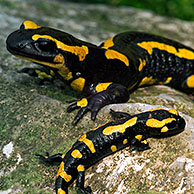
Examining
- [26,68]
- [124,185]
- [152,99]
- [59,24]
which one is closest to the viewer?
[124,185]

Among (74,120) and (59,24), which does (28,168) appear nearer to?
(74,120)

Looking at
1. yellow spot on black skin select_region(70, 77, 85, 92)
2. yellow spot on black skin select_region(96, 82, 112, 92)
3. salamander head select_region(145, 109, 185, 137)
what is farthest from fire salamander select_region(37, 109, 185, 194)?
yellow spot on black skin select_region(70, 77, 85, 92)

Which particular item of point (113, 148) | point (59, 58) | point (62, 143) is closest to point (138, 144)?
point (113, 148)

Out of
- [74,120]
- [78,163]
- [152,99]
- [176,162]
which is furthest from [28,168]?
[152,99]

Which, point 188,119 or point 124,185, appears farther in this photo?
point 188,119

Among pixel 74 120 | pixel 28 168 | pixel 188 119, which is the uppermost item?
pixel 188 119

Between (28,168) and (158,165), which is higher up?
(158,165)

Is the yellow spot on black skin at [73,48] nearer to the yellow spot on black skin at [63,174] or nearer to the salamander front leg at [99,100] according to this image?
the salamander front leg at [99,100]

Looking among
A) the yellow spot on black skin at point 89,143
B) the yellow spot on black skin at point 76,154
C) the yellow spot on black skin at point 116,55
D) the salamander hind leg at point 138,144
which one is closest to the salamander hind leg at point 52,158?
the yellow spot on black skin at point 76,154

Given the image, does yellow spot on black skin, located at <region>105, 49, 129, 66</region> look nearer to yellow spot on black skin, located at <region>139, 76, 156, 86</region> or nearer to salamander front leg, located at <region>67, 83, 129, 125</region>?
salamander front leg, located at <region>67, 83, 129, 125</region>
